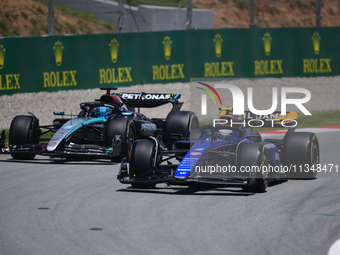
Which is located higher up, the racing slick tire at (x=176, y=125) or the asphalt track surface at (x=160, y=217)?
the racing slick tire at (x=176, y=125)

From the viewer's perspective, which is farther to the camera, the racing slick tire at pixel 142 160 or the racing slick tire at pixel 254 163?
the racing slick tire at pixel 142 160

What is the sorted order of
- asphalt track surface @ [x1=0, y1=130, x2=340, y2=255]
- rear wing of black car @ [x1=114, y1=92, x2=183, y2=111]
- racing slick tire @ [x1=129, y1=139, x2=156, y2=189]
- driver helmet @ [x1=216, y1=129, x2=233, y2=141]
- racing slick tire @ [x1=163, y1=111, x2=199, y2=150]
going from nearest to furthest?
asphalt track surface @ [x1=0, y1=130, x2=340, y2=255] < racing slick tire @ [x1=129, y1=139, x2=156, y2=189] < driver helmet @ [x1=216, y1=129, x2=233, y2=141] < racing slick tire @ [x1=163, y1=111, x2=199, y2=150] < rear wing of black car @ [x1=114, y1=92, x2=183, y2=111]

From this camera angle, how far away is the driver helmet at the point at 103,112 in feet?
40.0

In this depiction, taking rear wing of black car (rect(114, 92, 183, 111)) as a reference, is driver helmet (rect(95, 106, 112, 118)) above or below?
below

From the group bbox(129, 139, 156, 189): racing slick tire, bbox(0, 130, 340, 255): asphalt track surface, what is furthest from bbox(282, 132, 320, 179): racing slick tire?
bbox(129, 139, 156, 189): racing slick tire

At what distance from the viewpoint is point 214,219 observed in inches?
266

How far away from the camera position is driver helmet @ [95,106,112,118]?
40.0 ft

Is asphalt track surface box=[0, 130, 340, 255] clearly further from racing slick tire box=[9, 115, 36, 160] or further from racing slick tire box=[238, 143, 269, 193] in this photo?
racing slick tire box=[9, 115, 36, 160]

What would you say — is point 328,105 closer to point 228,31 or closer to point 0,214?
point 228,31

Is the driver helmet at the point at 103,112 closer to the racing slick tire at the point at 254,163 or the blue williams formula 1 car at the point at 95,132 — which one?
the blue williams formula 1 car at the point at 95,132

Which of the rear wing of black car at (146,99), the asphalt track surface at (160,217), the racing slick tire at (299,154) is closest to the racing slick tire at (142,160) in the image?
the asphalt track surface at (160,217)

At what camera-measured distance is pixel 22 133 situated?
457 inches

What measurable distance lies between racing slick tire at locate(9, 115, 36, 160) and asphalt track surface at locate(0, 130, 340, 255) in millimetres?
1934

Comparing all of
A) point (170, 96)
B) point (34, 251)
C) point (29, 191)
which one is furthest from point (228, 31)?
point (34, 251)
